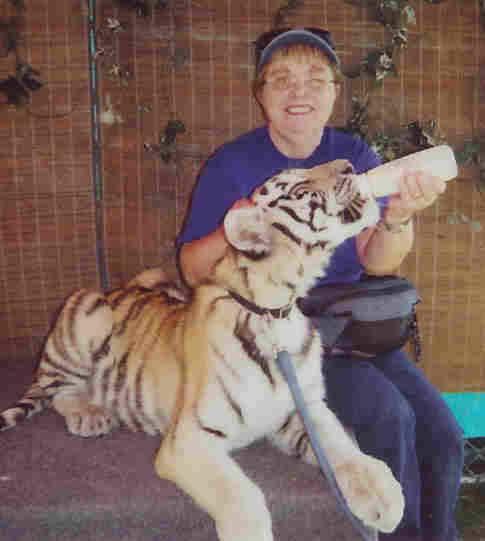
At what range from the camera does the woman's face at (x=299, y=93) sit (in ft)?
6.19

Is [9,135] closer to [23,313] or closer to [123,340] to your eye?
[23,313]

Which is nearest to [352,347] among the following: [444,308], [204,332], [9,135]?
[204,332]

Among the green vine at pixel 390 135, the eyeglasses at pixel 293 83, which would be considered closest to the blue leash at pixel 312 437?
the eyeglasses at pixel 293 83

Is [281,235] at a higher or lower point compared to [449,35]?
lower

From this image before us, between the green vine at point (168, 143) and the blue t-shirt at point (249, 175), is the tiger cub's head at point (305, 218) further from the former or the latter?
the green vine at point (168, 143)

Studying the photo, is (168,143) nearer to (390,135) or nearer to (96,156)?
(96,156)

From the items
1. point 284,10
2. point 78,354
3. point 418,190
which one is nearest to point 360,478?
point 418,190

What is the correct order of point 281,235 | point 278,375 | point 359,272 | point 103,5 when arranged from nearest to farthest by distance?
point 281,235, point 278,375, point 359,272, point 103,5

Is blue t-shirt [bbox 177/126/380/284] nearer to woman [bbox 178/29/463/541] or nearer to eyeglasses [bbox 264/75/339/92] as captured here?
woman [bbox 178/29/463/541]

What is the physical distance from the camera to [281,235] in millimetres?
1442

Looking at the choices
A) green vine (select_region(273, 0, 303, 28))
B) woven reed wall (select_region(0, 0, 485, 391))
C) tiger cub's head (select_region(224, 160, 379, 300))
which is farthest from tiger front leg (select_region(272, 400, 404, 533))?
green vine (select_region(273, 0, 303, 28))

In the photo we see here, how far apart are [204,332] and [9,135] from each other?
1.65 meters

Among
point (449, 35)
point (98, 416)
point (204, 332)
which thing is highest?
point (449, 35)

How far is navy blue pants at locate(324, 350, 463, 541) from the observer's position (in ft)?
5.34
